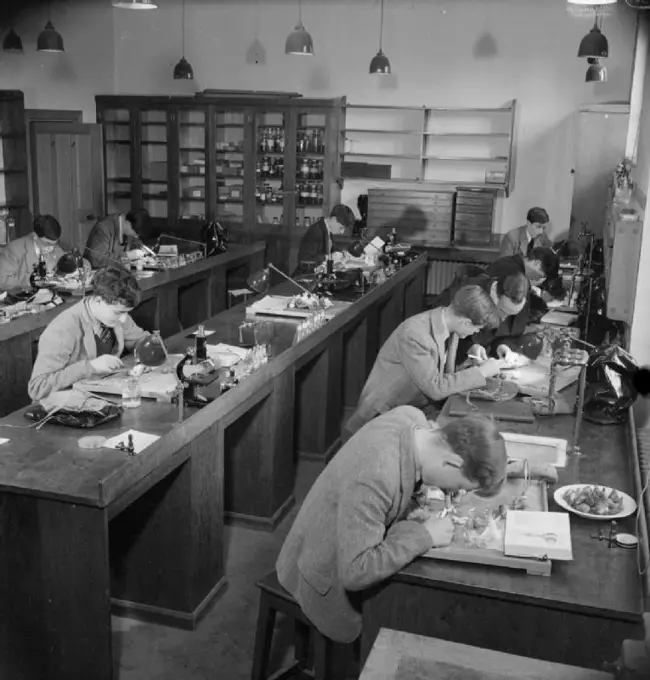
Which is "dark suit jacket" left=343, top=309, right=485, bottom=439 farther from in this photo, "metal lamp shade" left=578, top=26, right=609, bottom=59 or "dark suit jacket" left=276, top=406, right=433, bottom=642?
"metal lamp shade" left=578, top=26, right=609, bottom=59

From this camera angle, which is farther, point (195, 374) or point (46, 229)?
point (46, 229)

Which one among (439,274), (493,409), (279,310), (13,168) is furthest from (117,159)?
(493,409)

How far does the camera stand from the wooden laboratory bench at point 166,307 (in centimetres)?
528

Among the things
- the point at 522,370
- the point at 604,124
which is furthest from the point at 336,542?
the point at 604,124

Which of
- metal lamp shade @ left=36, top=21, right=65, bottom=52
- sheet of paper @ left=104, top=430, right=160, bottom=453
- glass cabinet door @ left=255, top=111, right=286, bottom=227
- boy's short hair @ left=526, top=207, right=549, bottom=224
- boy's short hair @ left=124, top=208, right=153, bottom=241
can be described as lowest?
sheet of paper @ left=104, top=430, right=160, bottom=453

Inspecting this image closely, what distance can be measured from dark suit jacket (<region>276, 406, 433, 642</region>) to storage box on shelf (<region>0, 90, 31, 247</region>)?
7.66 metres

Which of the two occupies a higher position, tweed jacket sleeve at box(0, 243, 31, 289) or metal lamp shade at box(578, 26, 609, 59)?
metal lamp shade at box(578, 26, 609, 59)

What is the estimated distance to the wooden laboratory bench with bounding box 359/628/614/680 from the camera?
1.96 metres

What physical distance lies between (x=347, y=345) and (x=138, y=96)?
5584mm

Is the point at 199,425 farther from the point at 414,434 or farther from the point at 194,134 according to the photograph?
the point at 194,134

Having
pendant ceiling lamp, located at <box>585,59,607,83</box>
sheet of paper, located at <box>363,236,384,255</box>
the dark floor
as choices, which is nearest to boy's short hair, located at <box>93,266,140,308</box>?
the dark floor

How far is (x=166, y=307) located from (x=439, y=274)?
4.30 m

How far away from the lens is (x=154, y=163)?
11070 mm

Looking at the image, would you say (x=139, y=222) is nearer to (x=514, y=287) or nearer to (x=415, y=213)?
(x=415, y=213)
